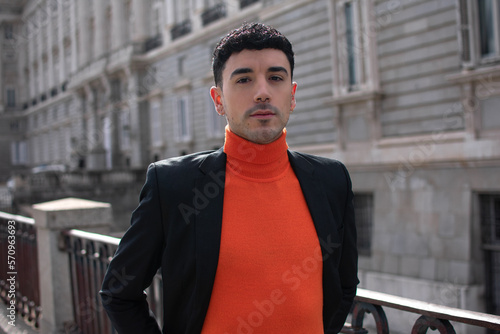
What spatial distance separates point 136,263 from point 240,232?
43cm

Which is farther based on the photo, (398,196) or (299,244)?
(398,196)

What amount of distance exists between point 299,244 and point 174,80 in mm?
23670

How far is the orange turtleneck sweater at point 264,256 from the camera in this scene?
70.7 inches

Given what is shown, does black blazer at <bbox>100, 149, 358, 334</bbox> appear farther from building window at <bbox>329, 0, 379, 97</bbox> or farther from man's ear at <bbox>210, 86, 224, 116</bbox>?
building window at <bbox>329, 0, 379, 97</bbox>

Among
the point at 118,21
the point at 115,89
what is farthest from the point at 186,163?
the point at 118,21

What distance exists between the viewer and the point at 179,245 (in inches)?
73.2

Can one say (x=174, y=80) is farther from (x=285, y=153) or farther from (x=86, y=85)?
(x=285, y=153)

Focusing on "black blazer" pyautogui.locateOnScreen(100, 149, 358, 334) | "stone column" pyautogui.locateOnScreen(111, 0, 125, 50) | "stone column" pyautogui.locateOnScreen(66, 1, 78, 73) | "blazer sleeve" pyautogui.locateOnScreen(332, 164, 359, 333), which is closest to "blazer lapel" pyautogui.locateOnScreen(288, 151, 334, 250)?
"black blazer" pyautogui.locateOnScreen(100, 149, 358, 334)

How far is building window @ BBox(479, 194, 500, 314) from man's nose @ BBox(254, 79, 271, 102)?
9693 mm

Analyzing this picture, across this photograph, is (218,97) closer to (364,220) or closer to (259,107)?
(259,107)

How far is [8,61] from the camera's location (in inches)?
2098

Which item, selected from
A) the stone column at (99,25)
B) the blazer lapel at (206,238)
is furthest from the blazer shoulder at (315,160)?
the stone column at (99,25)

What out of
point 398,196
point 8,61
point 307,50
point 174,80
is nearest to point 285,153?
point 398,196

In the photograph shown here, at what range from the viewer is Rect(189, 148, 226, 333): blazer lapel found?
177 cm
